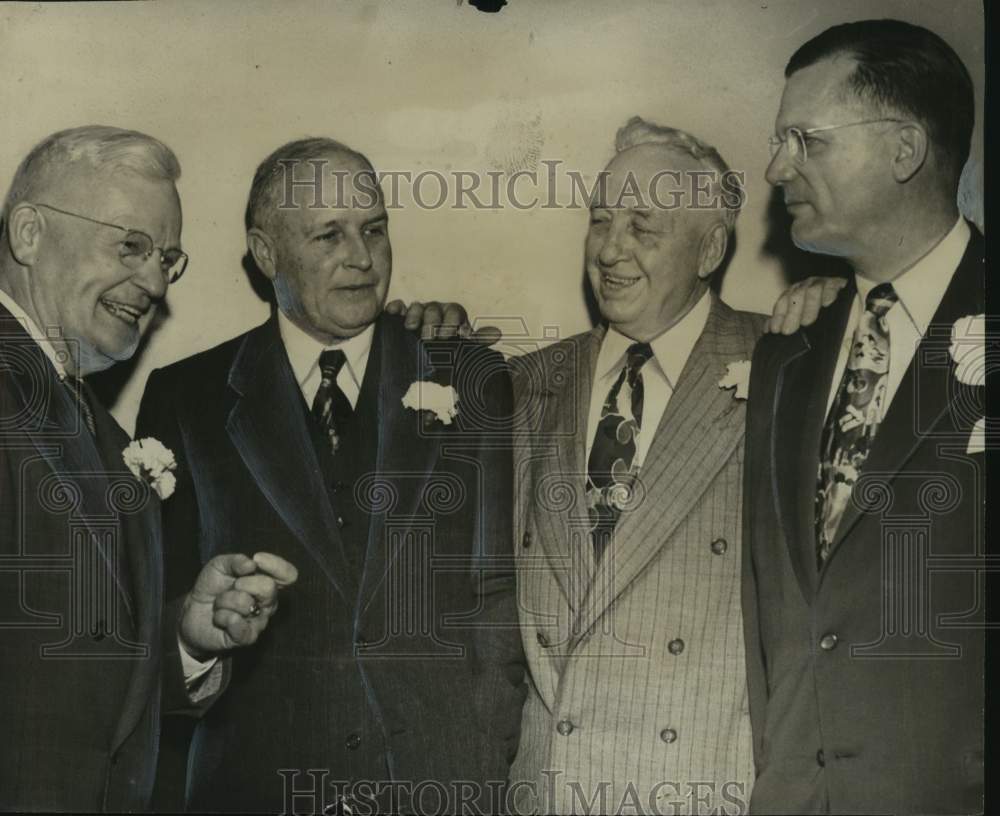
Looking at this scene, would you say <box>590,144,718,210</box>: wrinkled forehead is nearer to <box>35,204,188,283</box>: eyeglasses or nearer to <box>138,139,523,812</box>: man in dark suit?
<box>138,139,523,812</box>: man in dark suit

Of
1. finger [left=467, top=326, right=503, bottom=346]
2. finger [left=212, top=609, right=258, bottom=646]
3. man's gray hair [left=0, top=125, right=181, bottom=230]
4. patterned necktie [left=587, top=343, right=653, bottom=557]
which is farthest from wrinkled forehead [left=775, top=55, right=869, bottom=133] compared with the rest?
finger [left=212, top=609, right=258, bottom=646]

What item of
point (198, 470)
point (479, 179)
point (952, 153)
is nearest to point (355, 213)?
point (479, 179)

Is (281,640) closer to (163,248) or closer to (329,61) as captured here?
(163,248)

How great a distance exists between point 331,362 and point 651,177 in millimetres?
1066

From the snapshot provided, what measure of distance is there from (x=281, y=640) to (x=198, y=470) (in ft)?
1.79

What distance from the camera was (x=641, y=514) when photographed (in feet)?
13.4

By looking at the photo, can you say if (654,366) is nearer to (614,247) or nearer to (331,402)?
(614,247)

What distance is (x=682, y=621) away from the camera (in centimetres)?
405

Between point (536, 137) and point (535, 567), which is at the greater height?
point (536, 137)

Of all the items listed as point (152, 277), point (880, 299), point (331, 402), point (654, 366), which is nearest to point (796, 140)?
point (880, 299)

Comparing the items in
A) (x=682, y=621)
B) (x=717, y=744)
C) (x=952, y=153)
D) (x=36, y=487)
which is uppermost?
(x=952, y=153)

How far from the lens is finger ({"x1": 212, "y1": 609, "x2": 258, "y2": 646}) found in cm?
412

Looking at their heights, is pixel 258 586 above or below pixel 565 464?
below

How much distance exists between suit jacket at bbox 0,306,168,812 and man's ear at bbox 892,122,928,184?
2.33 metres
